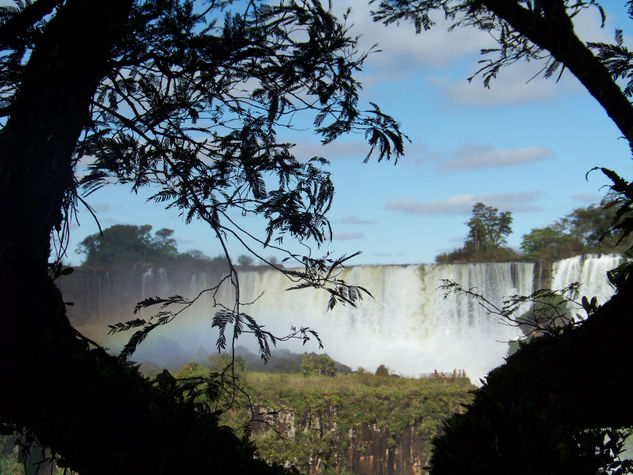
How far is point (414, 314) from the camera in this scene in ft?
52.9

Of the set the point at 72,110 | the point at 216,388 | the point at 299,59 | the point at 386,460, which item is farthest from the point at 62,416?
the point at 386,460

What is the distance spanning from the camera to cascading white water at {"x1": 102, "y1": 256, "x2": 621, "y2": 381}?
1422cm

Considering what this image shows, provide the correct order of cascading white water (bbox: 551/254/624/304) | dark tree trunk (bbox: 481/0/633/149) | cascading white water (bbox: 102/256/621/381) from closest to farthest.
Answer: dark tree trunk (bbox: 481/0/633/149) < cascading white water (bbox: 551/254/624/304) < cascading white water (bbox: 102/256/621/381)

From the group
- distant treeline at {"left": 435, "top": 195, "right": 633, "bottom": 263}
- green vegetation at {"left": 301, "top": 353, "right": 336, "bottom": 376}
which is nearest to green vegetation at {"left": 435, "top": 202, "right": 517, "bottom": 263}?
distant treeline at {"left": 435, "top": 195, "right": 633, "bottom": 263}

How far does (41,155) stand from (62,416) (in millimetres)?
548

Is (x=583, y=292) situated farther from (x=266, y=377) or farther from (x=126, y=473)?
(x=126, y=473)

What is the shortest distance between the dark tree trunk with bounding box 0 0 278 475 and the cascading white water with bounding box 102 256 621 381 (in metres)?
12.8

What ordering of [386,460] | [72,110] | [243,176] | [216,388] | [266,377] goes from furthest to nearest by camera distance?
[266,377], [386,460], [243,176], [216,388], [72,110]

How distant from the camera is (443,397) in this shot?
10977mm

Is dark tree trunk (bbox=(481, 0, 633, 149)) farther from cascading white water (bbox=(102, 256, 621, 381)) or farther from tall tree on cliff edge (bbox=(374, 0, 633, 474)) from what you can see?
cascading white water (bbox=(102, 256, 621, 381))

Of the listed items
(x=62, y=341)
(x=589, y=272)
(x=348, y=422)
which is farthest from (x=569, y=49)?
(x=589, y=272)

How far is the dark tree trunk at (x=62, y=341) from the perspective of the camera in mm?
1083

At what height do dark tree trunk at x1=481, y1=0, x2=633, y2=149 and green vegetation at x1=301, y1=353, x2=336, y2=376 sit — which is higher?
dark tree trunk at x1=481, y1=0, x2=633, y2=149

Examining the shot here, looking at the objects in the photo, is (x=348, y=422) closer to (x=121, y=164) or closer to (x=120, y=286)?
(x=121, y=164)
